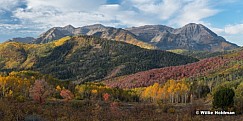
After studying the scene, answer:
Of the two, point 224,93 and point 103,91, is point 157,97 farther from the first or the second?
point 224,93

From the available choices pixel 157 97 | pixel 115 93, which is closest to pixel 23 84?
pixel 115 93

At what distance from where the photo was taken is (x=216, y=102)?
84.8 meters

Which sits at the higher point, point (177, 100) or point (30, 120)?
point (30, 120)

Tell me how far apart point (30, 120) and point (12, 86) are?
121 m

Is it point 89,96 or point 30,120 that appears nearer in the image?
point 30,120

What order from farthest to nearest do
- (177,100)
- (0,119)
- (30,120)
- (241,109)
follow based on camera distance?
(177,100)
(241,109)
(0,119)
(30,120)

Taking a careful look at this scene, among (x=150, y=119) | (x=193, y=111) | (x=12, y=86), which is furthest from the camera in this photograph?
(x=12, y=86)

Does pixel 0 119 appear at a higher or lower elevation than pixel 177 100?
higher

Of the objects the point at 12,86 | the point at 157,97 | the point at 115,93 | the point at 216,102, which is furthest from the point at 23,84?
the point at 216,102

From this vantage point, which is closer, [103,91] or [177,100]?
[103,91]

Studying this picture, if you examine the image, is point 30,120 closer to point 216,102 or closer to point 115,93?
point 216,102

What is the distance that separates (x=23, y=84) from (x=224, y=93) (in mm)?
102049

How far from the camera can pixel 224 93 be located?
82.2 m

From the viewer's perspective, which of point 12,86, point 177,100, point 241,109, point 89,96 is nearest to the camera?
point 241,109
